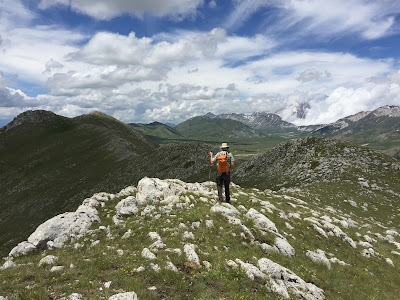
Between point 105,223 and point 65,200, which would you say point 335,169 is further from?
point 65,200

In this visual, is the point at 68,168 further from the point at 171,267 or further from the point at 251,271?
the point at 251,271

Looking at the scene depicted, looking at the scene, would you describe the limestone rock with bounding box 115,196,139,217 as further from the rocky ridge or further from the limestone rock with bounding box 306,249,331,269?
the limestone rock with bounding box 306,249,331,269

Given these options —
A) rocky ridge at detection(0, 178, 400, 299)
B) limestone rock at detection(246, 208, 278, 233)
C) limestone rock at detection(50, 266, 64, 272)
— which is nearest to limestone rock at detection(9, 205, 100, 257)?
rocky ridge at detection(0, 178, 400, 299)

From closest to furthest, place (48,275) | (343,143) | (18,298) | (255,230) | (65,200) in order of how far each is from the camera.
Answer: (18,298), (48,275), (255,230), (343,143), (65,200)

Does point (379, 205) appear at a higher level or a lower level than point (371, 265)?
lower

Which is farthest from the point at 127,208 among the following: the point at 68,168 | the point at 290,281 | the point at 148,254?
the point at 68,168

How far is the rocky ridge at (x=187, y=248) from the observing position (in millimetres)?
11320

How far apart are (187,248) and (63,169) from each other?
132 metres

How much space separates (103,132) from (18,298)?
167018 mm

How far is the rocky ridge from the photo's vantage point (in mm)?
11320

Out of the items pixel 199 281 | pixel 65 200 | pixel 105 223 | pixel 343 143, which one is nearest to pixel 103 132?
pixel 65 200

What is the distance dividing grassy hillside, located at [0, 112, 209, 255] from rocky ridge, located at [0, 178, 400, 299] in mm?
63224

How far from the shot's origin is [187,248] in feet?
44.3

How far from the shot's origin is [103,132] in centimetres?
16312
